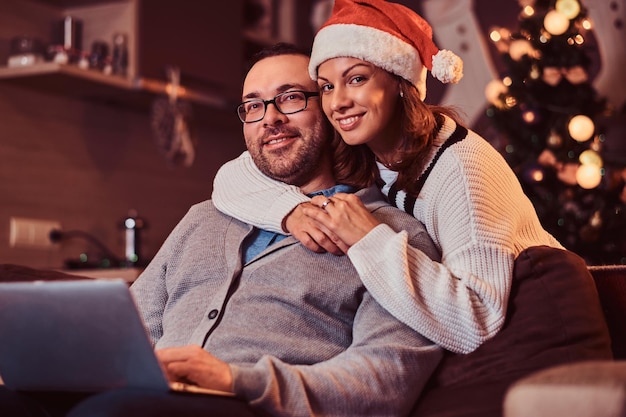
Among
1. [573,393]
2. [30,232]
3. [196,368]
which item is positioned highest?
[573,393]

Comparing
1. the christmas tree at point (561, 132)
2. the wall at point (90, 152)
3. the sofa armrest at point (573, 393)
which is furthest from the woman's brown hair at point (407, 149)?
the christmas tree at point (561, 132)

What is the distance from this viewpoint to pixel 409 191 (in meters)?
1.90

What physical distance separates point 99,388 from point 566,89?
3284mm

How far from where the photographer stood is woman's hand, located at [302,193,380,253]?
1.74 meters

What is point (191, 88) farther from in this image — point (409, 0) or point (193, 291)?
point (193, 291)

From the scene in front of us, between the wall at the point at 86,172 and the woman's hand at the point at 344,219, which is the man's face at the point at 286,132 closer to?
the woman's hand at the point at 344,219

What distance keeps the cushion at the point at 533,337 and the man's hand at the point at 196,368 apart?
36 centimetres

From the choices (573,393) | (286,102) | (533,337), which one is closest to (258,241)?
(286,102)

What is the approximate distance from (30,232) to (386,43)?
2.11 m

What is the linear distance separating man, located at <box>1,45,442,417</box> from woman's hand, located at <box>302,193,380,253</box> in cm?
7

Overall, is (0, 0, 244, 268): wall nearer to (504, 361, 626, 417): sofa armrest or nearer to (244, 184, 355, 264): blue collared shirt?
(244, 184, 355, 264): blue collared shirt

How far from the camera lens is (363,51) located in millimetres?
1929

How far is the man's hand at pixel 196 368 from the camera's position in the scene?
1.45 meters

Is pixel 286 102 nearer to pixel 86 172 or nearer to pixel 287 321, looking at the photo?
pixel 287 321
